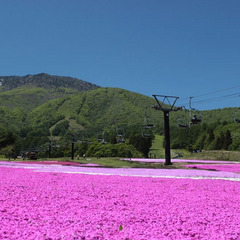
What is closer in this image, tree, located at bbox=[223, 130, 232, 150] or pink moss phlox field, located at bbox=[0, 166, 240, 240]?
pink moss phlox field, located at bbox=[0, 166, 240, 240]

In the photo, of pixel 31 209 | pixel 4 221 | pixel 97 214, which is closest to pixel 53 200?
pixel 31 209

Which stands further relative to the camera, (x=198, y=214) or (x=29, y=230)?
(x=198, y=214)

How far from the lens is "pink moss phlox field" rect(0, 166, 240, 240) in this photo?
7.84m

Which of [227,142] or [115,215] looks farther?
[227,142]

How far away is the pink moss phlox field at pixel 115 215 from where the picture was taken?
7836 mm

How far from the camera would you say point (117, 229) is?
8.36m

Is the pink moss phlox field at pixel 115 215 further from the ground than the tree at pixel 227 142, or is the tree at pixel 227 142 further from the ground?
the tree at pixel 227 142

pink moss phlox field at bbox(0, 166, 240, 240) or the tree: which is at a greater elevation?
the tree

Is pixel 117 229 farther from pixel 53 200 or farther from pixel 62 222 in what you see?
pixel 53 200

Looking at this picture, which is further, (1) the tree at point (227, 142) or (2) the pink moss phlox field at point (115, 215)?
(1) the tree at point (227, 142)

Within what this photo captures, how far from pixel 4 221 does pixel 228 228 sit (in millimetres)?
6153

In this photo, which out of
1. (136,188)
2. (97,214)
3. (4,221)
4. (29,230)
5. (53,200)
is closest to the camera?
(29,230)

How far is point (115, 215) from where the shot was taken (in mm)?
9883

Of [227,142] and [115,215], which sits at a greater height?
[227,142]
